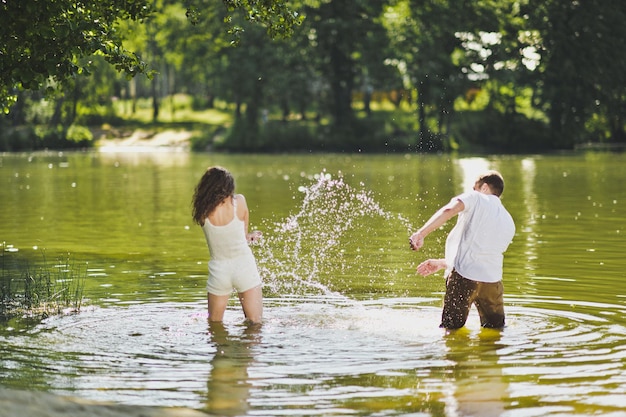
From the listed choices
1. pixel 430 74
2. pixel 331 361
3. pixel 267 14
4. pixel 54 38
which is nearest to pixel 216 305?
pixel 331 361

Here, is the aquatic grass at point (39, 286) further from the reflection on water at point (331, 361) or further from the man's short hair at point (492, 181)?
the man's short hair at point (492, 181)

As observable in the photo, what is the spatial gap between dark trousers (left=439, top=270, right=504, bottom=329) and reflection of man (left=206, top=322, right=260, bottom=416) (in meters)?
1.84

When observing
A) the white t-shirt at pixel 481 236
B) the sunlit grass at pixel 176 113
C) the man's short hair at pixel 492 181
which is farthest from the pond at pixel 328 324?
the sunlit grass at pixel 176 113

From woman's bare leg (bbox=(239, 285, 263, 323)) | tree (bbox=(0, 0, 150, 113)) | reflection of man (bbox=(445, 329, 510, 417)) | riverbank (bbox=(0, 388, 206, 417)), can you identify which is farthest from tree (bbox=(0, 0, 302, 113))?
riverbank (bbox=(0, 388, 206, 417))

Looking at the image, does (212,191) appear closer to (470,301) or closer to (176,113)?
(470,301)

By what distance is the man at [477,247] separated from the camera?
430 inches

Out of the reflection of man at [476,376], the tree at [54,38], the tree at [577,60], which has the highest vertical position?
the tree at [577,60]

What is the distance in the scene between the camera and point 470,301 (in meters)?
11.1

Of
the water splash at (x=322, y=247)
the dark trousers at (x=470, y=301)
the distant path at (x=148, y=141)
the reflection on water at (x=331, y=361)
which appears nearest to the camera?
the reflection on water at (x=331, y=361)

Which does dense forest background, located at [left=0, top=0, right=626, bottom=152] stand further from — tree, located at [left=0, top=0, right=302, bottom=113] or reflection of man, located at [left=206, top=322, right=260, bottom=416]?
reflection of man, located at [left=206, top=322, right=260, bottom=416]

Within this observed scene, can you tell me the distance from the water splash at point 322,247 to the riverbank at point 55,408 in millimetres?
6994

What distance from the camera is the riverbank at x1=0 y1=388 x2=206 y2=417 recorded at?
7.00 meters

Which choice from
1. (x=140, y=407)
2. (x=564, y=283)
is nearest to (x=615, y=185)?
(x=564, y=283)

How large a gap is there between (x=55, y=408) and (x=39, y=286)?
7.24m
